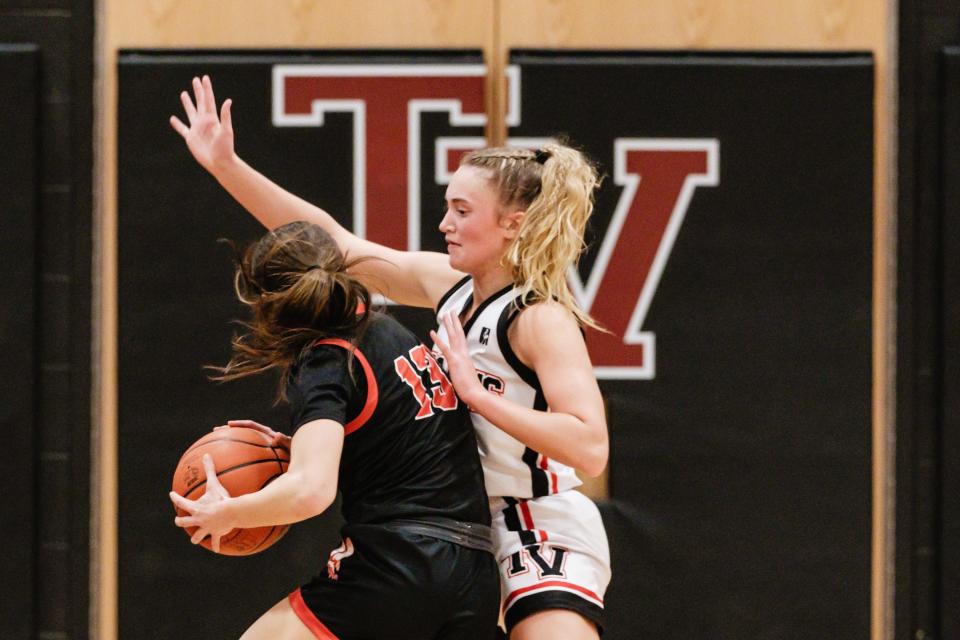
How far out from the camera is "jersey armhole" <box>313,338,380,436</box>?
2.63m

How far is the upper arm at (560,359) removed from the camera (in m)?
2.80

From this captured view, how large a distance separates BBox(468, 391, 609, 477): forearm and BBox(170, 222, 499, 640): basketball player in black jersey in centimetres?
12

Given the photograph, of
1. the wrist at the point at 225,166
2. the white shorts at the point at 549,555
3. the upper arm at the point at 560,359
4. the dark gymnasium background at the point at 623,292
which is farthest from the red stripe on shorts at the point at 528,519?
the dark gymnasium background at the point at 623,292

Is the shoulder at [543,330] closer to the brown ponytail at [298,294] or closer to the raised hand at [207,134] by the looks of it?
the brown ponytail at [298,294]

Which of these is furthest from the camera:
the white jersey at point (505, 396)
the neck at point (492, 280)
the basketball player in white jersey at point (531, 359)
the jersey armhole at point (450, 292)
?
the jersey armhole at point (450, 292)

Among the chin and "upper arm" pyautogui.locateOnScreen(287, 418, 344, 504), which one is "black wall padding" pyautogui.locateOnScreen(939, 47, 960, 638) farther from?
"upper arm" pyautogui.locateOnScreen(287, 418, 344, 504)

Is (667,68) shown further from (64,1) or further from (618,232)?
(64,1)

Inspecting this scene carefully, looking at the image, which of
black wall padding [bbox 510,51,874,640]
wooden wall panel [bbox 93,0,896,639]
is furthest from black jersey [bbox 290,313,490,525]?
wooden wall panel [bbox 93,0,896,639]

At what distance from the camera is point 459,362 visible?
281 centimetres

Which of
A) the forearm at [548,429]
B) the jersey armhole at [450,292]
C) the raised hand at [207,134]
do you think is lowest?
the forearm at [548,429]

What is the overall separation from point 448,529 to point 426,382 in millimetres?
330

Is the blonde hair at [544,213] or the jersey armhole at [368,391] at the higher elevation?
the blonde hair at [544,213]

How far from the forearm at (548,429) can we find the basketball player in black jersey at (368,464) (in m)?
0.12

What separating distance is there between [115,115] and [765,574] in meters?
3.18
